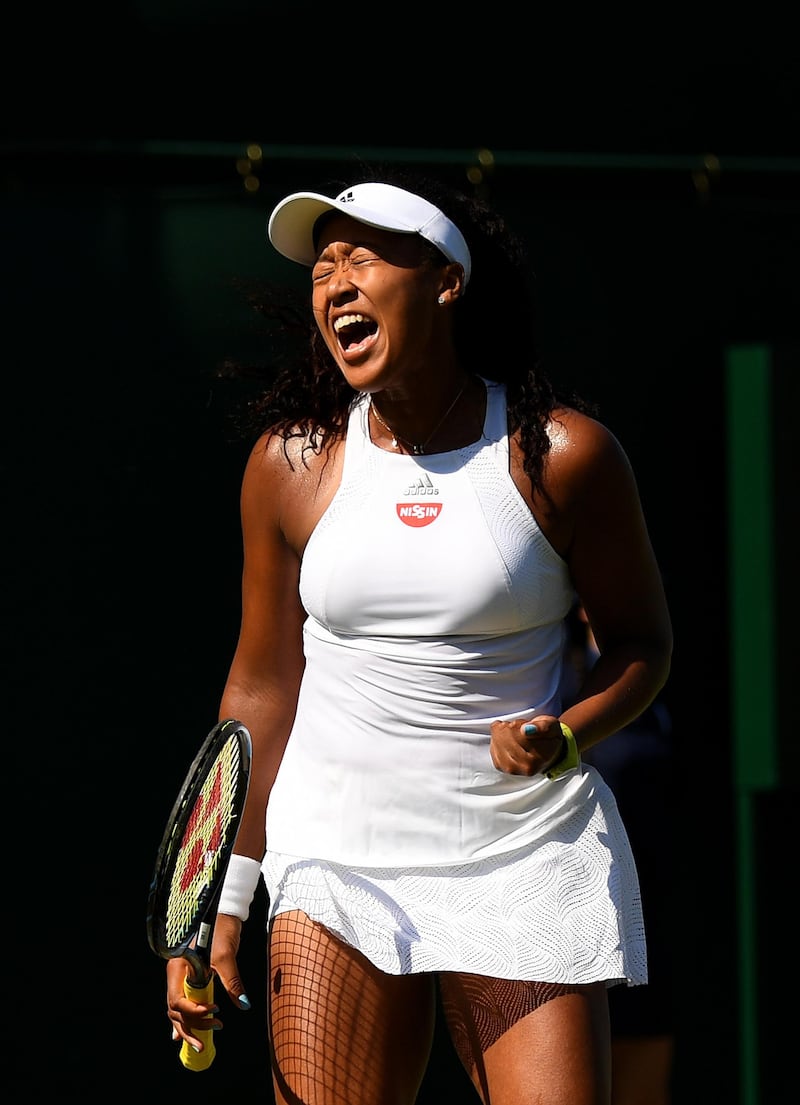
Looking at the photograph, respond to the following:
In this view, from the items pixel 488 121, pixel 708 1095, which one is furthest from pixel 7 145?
pixel 708 1095

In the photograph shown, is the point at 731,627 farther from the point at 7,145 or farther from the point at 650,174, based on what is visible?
the point at 7,145

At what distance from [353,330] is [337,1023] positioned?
1.01 meters

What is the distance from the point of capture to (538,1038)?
246 centimetres

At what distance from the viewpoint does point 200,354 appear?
14.4ft

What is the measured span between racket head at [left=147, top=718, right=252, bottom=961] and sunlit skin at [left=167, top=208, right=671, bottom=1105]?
0.12m

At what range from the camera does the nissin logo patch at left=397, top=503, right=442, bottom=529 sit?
2.55m

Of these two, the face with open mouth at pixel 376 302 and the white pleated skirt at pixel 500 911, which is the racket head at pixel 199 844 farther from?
the face with open mouth at pixel 376 302

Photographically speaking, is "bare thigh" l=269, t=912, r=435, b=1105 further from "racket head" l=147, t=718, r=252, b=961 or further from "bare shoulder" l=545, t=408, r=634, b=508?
"bare shoulder" l=545, t=408, r=634, b=508

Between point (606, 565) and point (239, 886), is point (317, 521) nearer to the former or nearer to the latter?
point (606, 565)

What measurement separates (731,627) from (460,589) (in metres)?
2.26

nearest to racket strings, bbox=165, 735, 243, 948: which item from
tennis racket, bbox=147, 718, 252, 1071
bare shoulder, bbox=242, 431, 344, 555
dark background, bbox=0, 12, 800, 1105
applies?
tennis racket, bbox=147, 718, 252, 1071

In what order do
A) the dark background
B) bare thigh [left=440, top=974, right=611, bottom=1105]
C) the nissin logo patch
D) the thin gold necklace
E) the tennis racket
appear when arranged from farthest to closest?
the dark background < the thin gold necklace < the nissin logo patch < bare thigh [left=440, top=974, right=611, bottom=1105] < the tennis racket

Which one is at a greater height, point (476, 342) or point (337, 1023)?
point (476, 342)

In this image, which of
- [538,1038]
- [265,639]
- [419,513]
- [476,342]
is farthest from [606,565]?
[538,1038]
